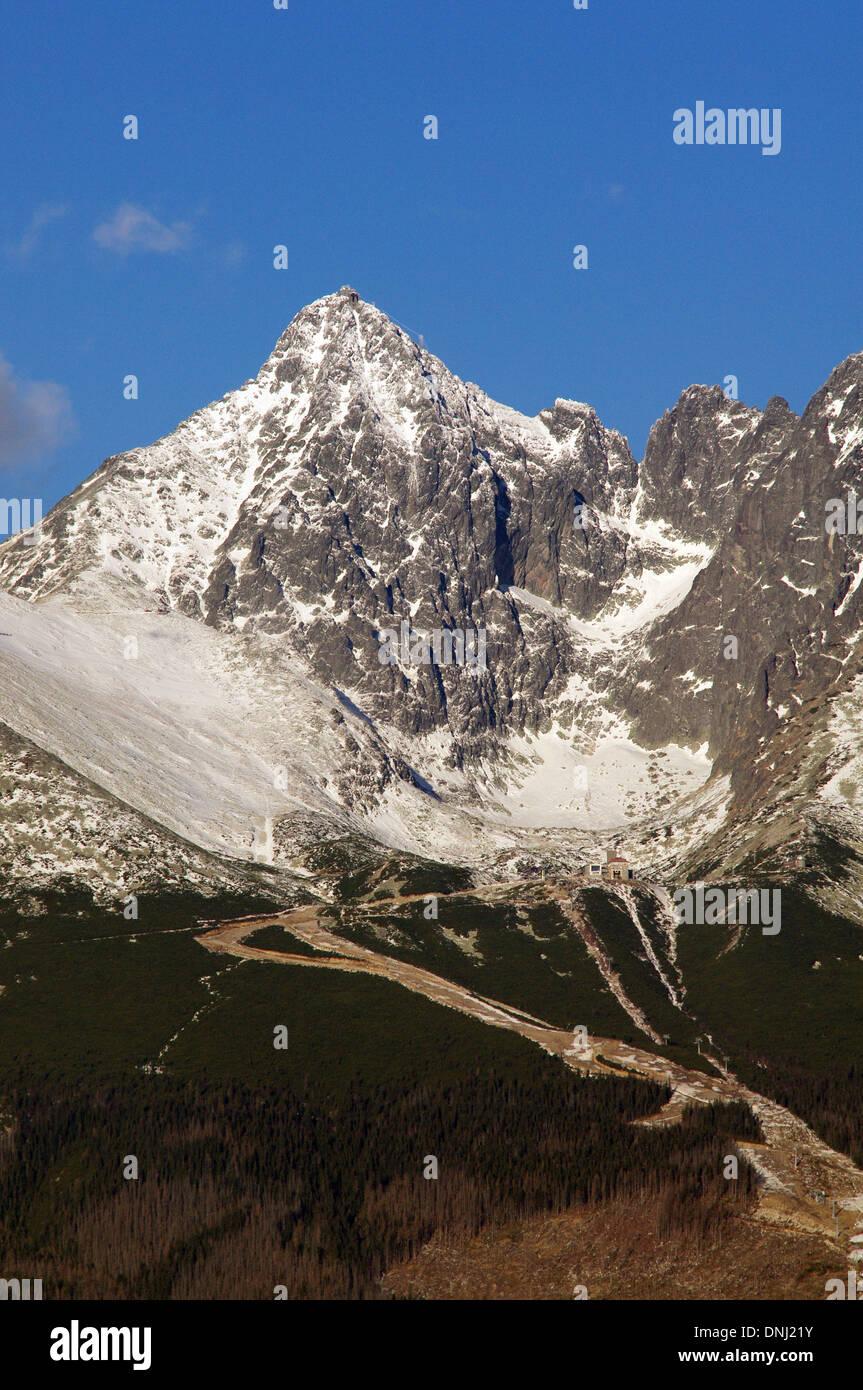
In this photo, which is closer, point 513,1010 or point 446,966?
point 513,1010

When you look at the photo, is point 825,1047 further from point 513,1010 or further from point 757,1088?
point 513,1010
